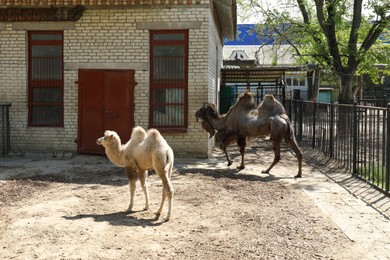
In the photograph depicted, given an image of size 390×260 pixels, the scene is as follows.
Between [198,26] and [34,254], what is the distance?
27.2ft

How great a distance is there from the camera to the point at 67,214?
6418mm

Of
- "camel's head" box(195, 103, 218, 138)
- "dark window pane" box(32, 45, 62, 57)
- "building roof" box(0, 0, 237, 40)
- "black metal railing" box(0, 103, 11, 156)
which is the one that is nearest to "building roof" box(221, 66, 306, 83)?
"building roof" box(0, 0, 237, 40)

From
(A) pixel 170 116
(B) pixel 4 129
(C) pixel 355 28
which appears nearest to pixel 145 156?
(A) pixel 170 116

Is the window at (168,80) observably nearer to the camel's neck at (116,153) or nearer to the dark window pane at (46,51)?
the dark window pane at (46,51)

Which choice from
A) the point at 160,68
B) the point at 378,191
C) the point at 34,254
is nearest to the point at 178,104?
the point at 160,68

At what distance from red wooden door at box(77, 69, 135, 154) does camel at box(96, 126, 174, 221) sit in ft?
17.7

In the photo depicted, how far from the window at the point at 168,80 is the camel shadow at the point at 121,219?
226 inches

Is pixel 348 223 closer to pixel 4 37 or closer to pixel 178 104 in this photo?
pixel 178 104

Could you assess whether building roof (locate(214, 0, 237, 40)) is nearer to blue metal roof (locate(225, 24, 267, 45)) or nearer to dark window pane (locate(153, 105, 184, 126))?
blue metal roof (locate(225, 24, 267, 45))

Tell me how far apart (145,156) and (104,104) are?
20.1ft

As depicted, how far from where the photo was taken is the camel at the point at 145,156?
6.24 metres

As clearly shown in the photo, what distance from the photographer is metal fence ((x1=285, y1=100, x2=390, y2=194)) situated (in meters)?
8.49

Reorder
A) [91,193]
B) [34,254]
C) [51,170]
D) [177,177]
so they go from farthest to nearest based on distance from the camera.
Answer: [51,170] < [177,177] < [91,193] < [34,254]

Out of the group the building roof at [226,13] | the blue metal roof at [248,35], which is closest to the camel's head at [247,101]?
the building roof at [226,13]
